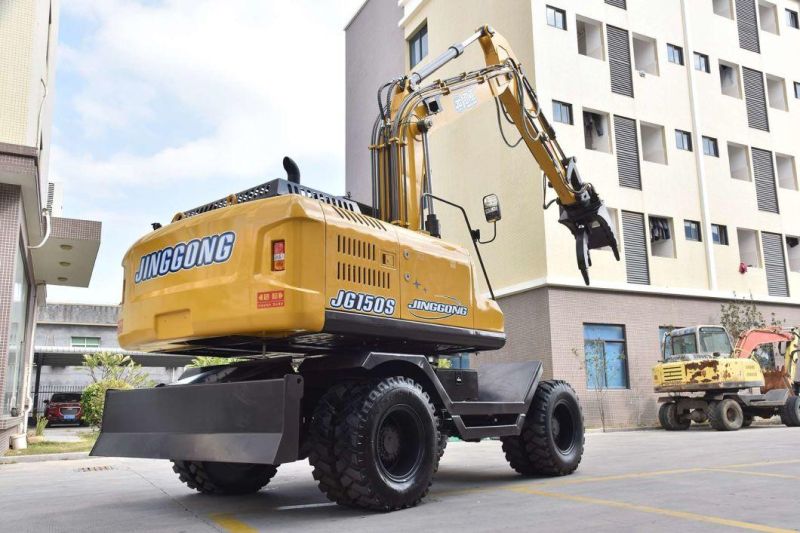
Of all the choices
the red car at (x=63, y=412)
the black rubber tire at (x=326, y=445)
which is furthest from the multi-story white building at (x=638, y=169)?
the red car at (x=63, y=412)

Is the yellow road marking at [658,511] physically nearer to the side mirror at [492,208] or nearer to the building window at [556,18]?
the side mirror at [492,208]

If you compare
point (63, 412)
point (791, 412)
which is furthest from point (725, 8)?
point (63, 412)

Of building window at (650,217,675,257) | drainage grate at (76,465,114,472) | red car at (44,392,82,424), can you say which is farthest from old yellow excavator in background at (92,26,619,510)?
red car at (44,392,82,424)

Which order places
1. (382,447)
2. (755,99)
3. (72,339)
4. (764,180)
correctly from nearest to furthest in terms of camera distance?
(382,447), (764,180), (755,99), (72,339)

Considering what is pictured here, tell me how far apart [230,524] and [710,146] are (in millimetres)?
Answer: 25519

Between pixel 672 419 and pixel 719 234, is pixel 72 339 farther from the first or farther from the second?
pixel 719 234

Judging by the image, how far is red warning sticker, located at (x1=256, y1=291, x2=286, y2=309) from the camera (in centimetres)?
581

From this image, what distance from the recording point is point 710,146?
2653 cm

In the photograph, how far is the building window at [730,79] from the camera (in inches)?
1095

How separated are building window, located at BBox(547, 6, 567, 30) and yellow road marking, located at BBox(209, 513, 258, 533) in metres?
21.1

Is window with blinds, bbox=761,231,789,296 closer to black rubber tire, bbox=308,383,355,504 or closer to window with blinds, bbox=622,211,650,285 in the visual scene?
window with blinds, bbox=622,211,650,285

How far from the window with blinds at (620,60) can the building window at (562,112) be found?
2416 millimetres

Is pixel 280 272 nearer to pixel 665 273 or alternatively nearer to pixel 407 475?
pixel 407 475

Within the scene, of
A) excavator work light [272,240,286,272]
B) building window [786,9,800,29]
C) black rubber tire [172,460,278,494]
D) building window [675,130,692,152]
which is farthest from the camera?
building window [786,9,800,29]
